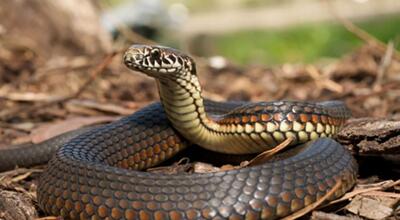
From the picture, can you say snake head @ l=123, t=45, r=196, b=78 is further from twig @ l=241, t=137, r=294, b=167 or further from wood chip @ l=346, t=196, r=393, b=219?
wood chip @ l=346, t=196, r=393, b=219

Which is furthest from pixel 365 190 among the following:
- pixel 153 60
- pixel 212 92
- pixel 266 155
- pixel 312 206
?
pixel 212 92

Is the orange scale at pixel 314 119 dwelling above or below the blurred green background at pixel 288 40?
above

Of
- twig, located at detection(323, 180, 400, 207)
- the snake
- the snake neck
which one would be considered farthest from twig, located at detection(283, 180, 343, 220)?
the snake neck

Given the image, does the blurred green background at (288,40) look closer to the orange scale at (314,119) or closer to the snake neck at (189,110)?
the orange scale at (314,119)

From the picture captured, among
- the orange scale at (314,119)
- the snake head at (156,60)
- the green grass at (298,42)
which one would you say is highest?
the snake head at (156,60)

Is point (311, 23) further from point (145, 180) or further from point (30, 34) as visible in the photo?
point (145, 180)

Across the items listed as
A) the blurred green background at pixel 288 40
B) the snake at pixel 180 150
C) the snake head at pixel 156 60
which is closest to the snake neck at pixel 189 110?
the snake at pixel 180 150

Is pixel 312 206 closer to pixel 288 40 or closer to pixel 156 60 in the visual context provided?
pixel 156 60
